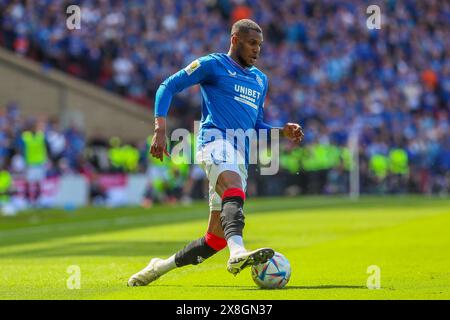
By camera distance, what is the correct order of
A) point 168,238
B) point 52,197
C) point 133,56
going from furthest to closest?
point 133,56
point 52,197
point 168,238

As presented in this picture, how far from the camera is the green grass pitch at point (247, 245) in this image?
29.7 ft

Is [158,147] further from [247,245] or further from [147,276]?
[247,245]

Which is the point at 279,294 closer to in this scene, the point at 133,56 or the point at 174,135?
the point at 174,135

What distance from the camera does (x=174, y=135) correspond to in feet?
97.5

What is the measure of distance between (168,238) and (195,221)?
462 cm

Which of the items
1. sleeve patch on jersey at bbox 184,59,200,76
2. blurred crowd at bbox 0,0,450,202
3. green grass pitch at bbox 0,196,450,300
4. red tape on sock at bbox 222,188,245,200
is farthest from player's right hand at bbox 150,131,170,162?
blurred crowd at bbox 0,0,450,202

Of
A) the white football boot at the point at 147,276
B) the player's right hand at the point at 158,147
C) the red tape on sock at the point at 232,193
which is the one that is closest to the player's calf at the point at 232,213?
the red tape on sock at the point at 232,193

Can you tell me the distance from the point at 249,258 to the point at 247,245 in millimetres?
6954

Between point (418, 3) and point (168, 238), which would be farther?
point (418, 3)

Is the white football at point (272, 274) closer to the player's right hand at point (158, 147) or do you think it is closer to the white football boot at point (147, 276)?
the white football boot at point (147, 276)

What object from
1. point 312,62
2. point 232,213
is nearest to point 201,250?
point 232,213

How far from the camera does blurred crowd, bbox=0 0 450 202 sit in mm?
32875

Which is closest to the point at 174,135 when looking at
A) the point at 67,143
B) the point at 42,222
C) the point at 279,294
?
the point at 67,143

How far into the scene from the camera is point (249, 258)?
8.34 m
